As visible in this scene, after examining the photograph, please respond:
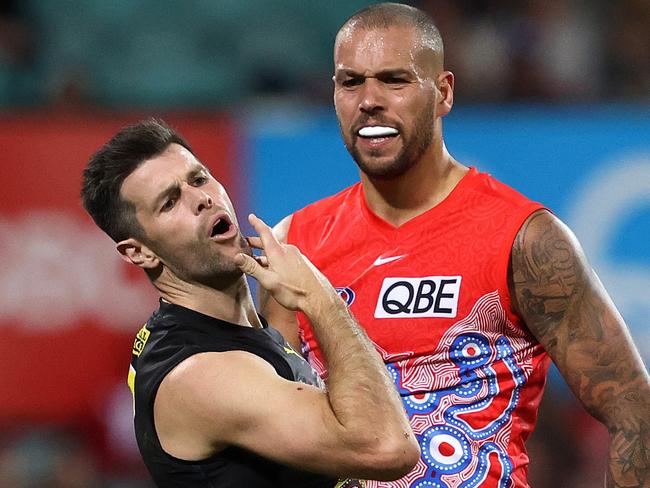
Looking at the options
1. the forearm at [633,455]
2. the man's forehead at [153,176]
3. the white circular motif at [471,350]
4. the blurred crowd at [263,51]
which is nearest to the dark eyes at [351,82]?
the man's forehead at [153,176]

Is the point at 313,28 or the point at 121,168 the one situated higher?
the point at 313,28

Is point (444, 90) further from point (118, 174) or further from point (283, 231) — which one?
point (118, 174)

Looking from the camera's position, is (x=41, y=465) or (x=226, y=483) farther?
(x=41, y=465)

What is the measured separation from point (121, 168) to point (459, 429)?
1404 millimetres

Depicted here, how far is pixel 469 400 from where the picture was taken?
427cm

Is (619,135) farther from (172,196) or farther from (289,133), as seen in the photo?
(172,196)

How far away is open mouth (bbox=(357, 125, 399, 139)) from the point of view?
4367 mm

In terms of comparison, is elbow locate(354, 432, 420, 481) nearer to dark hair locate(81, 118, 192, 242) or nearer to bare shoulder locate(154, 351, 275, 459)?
bare shoulder locate(154, 351, 275, 459)

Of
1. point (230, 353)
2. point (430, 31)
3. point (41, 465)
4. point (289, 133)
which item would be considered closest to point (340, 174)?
point (289, 133)

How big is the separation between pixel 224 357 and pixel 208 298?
1.23 feet

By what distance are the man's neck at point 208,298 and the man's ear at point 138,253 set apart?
2.2 inches

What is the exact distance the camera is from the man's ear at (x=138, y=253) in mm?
4199

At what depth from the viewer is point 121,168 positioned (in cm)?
418

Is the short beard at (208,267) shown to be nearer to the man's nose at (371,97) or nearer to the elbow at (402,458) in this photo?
the man's nose at (371,97)
